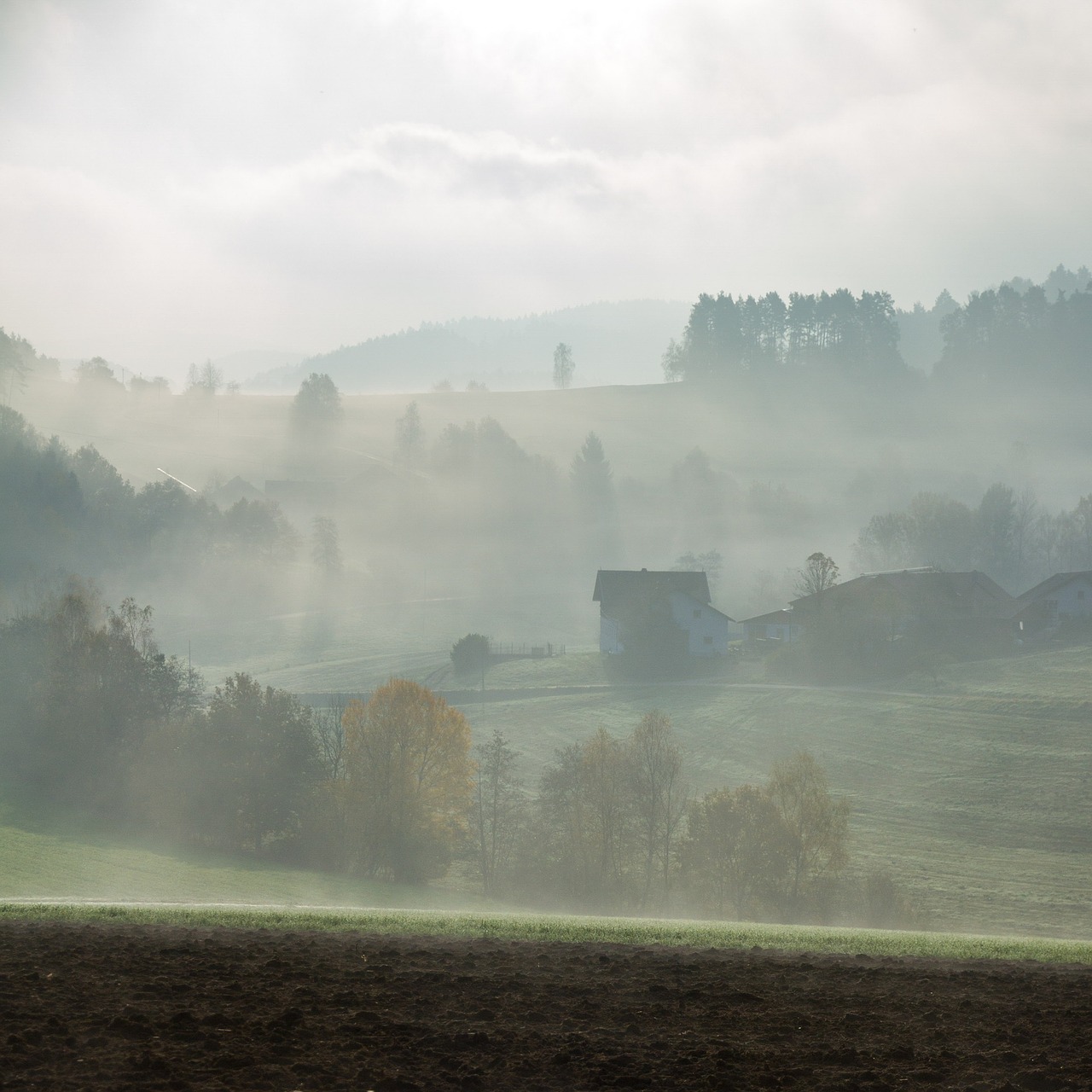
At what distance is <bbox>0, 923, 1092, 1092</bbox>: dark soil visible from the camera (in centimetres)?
827

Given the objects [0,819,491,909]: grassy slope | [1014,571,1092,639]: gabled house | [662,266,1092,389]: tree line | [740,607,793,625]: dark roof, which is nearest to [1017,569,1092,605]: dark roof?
[1014,571,1092,639]: gabled house

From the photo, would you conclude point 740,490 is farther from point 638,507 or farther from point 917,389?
point 917,389

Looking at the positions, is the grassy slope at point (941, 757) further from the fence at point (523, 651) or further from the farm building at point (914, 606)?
the farm building at point (914, 606)

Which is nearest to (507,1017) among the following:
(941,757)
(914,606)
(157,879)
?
(157,879)

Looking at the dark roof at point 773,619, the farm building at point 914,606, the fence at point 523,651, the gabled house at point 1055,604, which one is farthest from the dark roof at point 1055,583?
the fence at point 523,651

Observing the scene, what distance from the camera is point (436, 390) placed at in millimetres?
189375

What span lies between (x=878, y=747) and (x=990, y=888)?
1926cm

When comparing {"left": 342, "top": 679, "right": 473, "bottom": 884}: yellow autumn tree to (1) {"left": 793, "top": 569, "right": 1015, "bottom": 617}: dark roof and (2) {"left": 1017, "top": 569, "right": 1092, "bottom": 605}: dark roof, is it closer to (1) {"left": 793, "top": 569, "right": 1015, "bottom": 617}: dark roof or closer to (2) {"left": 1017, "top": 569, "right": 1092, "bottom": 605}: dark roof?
(1) {"left": 793, "top": 569, "right": 1015, "bottom": 617}: dark roof

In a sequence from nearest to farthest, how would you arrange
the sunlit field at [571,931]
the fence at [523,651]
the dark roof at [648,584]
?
Answer: the sunlit field at [571,931] → the fence at [523,651] → the dark roof at [648,584]

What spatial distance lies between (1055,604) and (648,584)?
3400 centimetres

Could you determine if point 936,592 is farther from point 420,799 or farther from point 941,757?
point 420,799

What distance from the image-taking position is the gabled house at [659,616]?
79.8 metres

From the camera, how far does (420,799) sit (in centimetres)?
4581

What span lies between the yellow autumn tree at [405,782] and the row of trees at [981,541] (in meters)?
80.7
